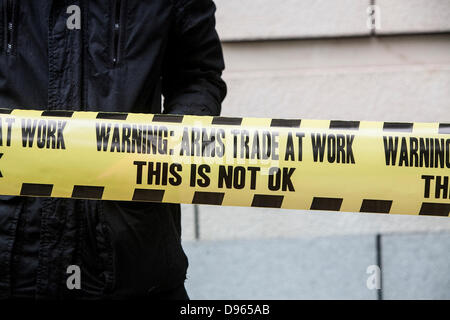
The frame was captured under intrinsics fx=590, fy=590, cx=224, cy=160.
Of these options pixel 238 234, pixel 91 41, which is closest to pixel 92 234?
pixel 91 41

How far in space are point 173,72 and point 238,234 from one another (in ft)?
6.43

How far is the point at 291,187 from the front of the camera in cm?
185

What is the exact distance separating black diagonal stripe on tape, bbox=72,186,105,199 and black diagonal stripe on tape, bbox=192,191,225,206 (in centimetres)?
29

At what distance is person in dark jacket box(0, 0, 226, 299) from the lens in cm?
183

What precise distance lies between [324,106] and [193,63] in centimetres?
182

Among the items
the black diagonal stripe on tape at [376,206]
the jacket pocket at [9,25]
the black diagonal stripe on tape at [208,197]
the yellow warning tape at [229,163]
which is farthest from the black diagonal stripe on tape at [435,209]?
the jacket pocket at [9,25]

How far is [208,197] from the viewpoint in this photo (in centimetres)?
187

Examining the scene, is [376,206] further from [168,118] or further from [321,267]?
[321,267]

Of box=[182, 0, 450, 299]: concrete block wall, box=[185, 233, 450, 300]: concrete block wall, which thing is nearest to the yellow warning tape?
box=[182, 0, 450, 299]: concrete block wall

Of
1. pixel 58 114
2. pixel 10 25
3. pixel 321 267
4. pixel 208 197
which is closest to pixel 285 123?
pixel 208 197

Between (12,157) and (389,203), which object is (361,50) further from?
(12,157)

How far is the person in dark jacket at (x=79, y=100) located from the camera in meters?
1.83

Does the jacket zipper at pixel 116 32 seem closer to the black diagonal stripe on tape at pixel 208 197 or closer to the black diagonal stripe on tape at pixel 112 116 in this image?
the black diagonal stripe on tape at pixel 112 116

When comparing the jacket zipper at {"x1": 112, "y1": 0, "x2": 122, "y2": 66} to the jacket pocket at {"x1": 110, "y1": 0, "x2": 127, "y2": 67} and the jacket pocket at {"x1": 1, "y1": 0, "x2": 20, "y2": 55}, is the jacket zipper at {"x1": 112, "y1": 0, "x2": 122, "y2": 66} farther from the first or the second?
the jacket pocket at {"x1": 1, "y1": 0, "x2": 20, "y2": 55}
